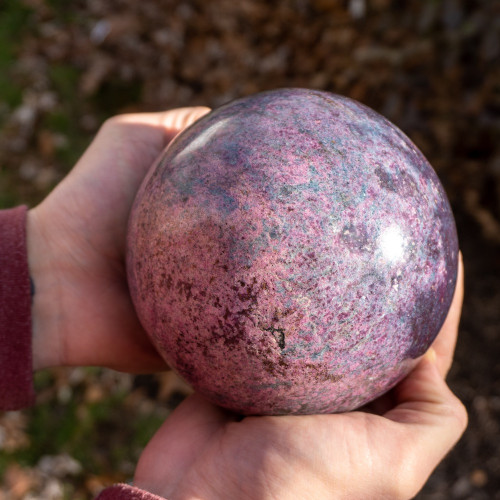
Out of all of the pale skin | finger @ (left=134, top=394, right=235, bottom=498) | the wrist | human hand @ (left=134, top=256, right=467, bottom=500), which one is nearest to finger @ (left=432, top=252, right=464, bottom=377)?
the pale skin

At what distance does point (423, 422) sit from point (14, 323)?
4.97ft

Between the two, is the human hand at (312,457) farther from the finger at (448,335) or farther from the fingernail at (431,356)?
the finger at (448,335)

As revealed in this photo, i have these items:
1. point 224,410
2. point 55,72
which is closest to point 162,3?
point 55,72

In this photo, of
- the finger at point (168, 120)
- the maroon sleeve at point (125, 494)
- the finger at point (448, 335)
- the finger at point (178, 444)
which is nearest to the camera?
the maroon sleeve at point (125, 494)

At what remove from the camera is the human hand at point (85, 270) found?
2393mm

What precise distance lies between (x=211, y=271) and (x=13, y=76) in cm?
390

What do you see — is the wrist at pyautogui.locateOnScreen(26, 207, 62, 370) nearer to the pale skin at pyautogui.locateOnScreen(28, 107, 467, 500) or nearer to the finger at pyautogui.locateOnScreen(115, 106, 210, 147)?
the pale skin at pyautogui.locateOnScreen(28, 107, 467, 500)

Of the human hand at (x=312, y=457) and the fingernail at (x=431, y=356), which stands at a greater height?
the fingernail at (x=431, y=356)

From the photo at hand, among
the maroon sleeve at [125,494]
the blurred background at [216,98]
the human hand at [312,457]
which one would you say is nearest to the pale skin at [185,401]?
the human hand at [312,457]

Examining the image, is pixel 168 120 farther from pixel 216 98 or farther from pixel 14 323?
pixel 216 98

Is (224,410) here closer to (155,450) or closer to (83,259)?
(155,450)

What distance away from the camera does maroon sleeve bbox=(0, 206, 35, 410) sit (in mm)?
2242

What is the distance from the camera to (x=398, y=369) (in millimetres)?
1848

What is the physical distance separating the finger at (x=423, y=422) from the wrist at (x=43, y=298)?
52.1 inches
